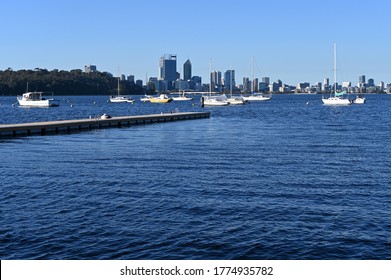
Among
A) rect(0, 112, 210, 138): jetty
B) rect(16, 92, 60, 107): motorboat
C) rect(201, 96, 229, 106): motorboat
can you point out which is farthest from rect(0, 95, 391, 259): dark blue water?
rect(201, 96, 229, 106): motorboat

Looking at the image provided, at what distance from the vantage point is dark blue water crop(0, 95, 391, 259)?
17781 millimetres

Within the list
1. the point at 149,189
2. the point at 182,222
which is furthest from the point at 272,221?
the point at 149,189

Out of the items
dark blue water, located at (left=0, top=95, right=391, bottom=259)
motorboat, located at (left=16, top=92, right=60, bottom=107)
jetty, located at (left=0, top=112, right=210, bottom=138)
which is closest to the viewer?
dark blue water, located at (left=0, top=95, right=391, bottom=259)

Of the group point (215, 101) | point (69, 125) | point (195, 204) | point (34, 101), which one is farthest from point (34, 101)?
point (195, 204)

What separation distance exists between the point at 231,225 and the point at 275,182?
377 inches

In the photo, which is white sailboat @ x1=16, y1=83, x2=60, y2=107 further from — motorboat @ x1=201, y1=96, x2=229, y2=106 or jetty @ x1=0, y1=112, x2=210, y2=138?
jetty @ x1=0, y1=112, x2=210, y2=138

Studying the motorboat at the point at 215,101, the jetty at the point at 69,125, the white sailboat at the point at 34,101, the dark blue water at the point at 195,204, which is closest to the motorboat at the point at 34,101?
the white sailboat at the point at 34,101

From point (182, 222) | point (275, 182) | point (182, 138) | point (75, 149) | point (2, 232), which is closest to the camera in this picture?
point (2, 232)

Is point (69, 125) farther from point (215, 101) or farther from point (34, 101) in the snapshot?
point (215, 101)

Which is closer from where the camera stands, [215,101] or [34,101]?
[34,101]

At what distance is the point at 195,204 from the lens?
2398 cm

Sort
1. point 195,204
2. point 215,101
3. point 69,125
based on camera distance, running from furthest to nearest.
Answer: point 215,101, point 69,125, point 195,204
